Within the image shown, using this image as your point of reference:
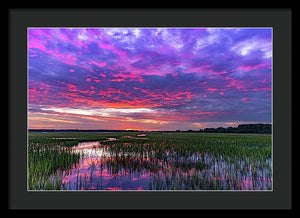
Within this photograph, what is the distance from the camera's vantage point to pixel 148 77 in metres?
3.65

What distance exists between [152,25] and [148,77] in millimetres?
2034

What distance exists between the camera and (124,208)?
149cm

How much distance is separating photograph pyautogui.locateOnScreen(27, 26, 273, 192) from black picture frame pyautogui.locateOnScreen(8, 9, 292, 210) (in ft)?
0.23

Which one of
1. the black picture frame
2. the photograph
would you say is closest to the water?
the photograph

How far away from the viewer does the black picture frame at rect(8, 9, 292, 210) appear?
149cm

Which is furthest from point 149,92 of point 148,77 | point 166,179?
point 166,179

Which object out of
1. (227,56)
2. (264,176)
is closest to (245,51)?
(227,56)

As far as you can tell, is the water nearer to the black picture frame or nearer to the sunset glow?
the black picture frame

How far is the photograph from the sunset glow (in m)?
0.02

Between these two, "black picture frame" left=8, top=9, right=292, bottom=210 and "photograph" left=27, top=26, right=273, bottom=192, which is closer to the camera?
"black picture frame" left=8, top=9, right=292, bottom=210

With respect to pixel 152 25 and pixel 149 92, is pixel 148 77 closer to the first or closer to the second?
pixel 149 92

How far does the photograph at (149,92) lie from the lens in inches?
81.7

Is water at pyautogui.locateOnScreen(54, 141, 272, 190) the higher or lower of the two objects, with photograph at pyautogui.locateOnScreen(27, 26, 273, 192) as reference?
lower

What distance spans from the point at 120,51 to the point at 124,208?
90.8 inches
